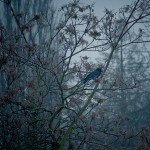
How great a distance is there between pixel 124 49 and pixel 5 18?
9512 millimetres

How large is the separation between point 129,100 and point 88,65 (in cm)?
971

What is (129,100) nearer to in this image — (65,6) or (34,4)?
(34,4)

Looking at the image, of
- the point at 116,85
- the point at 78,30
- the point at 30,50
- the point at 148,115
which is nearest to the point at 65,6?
the point at 78,30

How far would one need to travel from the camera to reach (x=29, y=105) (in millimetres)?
5777

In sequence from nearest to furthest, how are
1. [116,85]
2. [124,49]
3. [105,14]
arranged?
[116,85]
[105,14]
[124,49]

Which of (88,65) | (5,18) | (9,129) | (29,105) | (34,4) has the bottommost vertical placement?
(9,129)

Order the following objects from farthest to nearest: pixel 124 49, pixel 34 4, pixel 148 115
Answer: pixel 124 49
pixel 148 115
pixel 34 4

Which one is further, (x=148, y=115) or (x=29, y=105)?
(x=148, y=115)

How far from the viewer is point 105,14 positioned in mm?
6402

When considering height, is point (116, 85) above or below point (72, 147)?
above

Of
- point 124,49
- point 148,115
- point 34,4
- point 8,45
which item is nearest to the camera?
point 8,45

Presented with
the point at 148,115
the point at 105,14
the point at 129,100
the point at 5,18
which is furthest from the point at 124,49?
the point at 105,14

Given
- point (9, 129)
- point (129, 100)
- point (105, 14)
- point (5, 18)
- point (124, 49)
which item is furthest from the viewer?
point (124, 49)

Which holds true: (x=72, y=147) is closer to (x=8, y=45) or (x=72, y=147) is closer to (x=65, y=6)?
(x=8, y=45)
